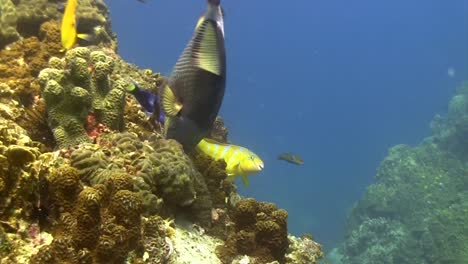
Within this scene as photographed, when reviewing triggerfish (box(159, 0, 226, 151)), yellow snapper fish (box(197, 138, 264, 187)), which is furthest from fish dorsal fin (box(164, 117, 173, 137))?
yellow snapper fish (box(197, 138, 264, 187))

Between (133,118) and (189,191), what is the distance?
140 cm

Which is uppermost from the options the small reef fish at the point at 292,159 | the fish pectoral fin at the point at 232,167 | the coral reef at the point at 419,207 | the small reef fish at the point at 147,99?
the coral reef at the point at 419,207

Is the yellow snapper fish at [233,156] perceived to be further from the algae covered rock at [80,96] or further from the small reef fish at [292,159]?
the small reef fish at [292,159]

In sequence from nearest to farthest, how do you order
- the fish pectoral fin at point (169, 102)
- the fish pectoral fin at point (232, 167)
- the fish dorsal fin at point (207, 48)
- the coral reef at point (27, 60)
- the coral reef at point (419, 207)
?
the fish dorsal fin at point (207, 48) → the fish pectoral fin at point (169, 102) → the coral reef at point (27, 60) → the fish pectoral fin at point (232, 167) → the coral reef at point (419, 207)

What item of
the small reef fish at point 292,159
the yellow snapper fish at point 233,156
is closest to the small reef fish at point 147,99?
the yellow snapper fish at point 233,156

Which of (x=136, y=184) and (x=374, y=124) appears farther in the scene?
(x=374, y=124)

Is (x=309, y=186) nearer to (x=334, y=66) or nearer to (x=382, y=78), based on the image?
(x=382, y=78)

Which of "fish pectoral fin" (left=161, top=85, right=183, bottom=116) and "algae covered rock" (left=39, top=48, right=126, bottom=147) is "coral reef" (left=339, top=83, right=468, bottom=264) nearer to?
"fish pectoral fin" (left=161, top=85, right=183, bottom=116)

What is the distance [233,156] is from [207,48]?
170 centimetres

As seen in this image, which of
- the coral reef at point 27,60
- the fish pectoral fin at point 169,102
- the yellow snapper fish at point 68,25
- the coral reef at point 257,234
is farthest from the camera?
the yellow snapper fish at point 68,25

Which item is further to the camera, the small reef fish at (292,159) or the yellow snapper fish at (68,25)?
the small reef fish at (292,159)

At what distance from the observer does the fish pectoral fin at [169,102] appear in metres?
3.46

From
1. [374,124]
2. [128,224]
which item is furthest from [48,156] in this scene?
[374,124]

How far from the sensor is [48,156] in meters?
2.81
